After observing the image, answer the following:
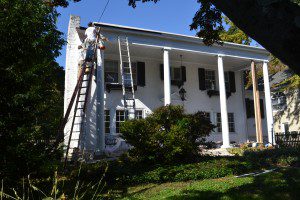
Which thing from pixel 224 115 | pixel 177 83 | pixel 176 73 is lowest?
pixel 224 115

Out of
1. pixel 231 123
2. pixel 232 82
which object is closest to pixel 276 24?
pixel 231 123

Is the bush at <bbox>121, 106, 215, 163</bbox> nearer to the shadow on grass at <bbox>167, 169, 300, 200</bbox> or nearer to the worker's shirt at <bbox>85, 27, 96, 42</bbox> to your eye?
the shadow on grass at <bbox>167, 169, 300, 200</bbox>

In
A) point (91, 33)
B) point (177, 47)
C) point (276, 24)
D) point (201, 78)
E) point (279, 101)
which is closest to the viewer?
point (276, 24)

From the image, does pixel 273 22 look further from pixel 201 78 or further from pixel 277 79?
pixel 277 79

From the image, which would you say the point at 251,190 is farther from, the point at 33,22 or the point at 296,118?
the point at 296,118

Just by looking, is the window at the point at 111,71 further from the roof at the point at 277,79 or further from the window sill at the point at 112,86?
the roof at the point at 277,79

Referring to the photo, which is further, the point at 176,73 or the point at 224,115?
the point at 176,73

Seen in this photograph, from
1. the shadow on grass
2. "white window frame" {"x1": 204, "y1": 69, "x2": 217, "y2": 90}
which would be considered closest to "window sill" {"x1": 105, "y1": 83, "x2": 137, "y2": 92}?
"white window frame" {"x1": 204, "y1": 69, "x2": 217, "y2": 90}

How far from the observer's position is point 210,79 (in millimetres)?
22641

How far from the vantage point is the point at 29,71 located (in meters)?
6.88

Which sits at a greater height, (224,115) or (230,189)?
(224,115)

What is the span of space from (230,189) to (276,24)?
614 centimetres

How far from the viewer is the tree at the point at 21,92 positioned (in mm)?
6625

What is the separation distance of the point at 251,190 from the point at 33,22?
6.00 metres
